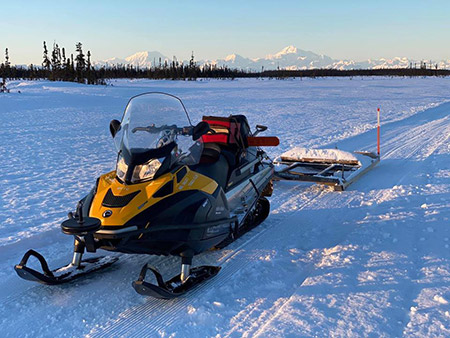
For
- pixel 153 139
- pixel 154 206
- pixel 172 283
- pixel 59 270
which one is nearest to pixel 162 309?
pixel 172 283

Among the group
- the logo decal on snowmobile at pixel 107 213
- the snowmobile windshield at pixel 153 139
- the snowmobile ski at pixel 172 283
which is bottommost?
the snowmobile ski at pixel 172 283

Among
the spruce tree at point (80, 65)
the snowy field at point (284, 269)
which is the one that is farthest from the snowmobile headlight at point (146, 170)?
the spruce tree at point (80, 65)

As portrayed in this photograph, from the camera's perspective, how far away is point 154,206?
3451 millimetres

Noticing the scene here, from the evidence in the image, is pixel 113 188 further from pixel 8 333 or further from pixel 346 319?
pixel 346 319

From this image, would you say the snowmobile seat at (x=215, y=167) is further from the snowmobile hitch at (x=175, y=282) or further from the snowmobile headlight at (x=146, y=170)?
the snowmobile hitch at (x=175, y=282)

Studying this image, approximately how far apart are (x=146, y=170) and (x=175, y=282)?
3.08 ft

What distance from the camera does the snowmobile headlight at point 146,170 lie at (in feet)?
11.8

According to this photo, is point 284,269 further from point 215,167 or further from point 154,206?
point 154,206

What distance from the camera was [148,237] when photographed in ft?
11.2

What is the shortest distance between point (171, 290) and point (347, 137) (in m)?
9.67

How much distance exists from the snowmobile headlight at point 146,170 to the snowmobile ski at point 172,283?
2.36 feet

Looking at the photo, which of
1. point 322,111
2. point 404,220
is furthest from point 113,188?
point 322,111

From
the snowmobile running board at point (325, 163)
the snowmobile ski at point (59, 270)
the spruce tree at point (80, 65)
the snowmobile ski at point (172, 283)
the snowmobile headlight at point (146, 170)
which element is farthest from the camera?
the spruce tree at point (80, 65)

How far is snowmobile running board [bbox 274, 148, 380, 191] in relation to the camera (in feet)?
24.1
